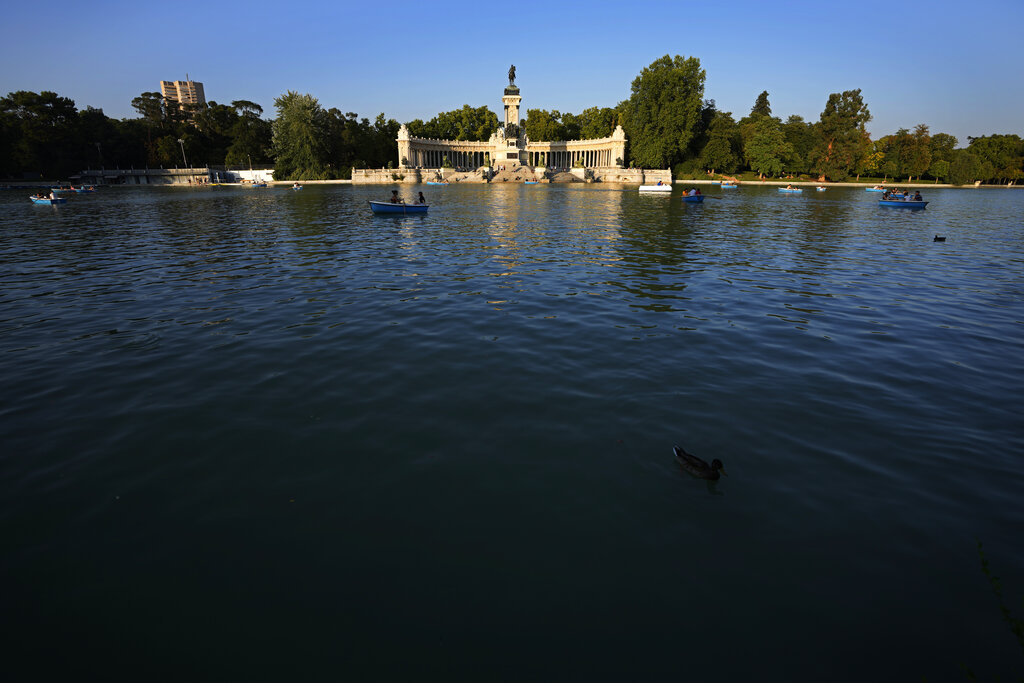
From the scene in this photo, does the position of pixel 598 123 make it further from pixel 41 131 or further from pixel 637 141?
pixel 41 131

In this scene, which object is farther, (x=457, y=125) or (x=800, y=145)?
(x=457, y=125)

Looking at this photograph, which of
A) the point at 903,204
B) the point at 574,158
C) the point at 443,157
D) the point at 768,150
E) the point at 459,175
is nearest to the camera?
the point at 903,204

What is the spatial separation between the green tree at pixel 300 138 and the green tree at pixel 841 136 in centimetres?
10715

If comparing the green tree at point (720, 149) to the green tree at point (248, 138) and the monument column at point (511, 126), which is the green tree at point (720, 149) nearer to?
the monument column at point (511, 126)

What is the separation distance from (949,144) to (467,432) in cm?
14066

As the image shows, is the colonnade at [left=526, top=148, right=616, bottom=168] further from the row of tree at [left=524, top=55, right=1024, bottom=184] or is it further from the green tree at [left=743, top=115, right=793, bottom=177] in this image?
the green tree at [left=743, top=115, right=793, bottom=177]

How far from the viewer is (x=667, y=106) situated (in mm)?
101500

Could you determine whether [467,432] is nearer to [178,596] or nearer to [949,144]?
[178,596]

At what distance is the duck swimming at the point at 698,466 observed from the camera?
22.2 feet

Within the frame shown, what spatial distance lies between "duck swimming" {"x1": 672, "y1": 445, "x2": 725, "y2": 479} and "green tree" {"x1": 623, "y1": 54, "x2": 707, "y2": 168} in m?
108

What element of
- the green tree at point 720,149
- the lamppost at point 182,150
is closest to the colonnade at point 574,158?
the green tree at point 720,149

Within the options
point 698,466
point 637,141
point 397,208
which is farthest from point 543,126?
point 698,466

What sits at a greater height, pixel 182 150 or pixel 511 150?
pixel 182 150

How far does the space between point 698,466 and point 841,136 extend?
405ft
